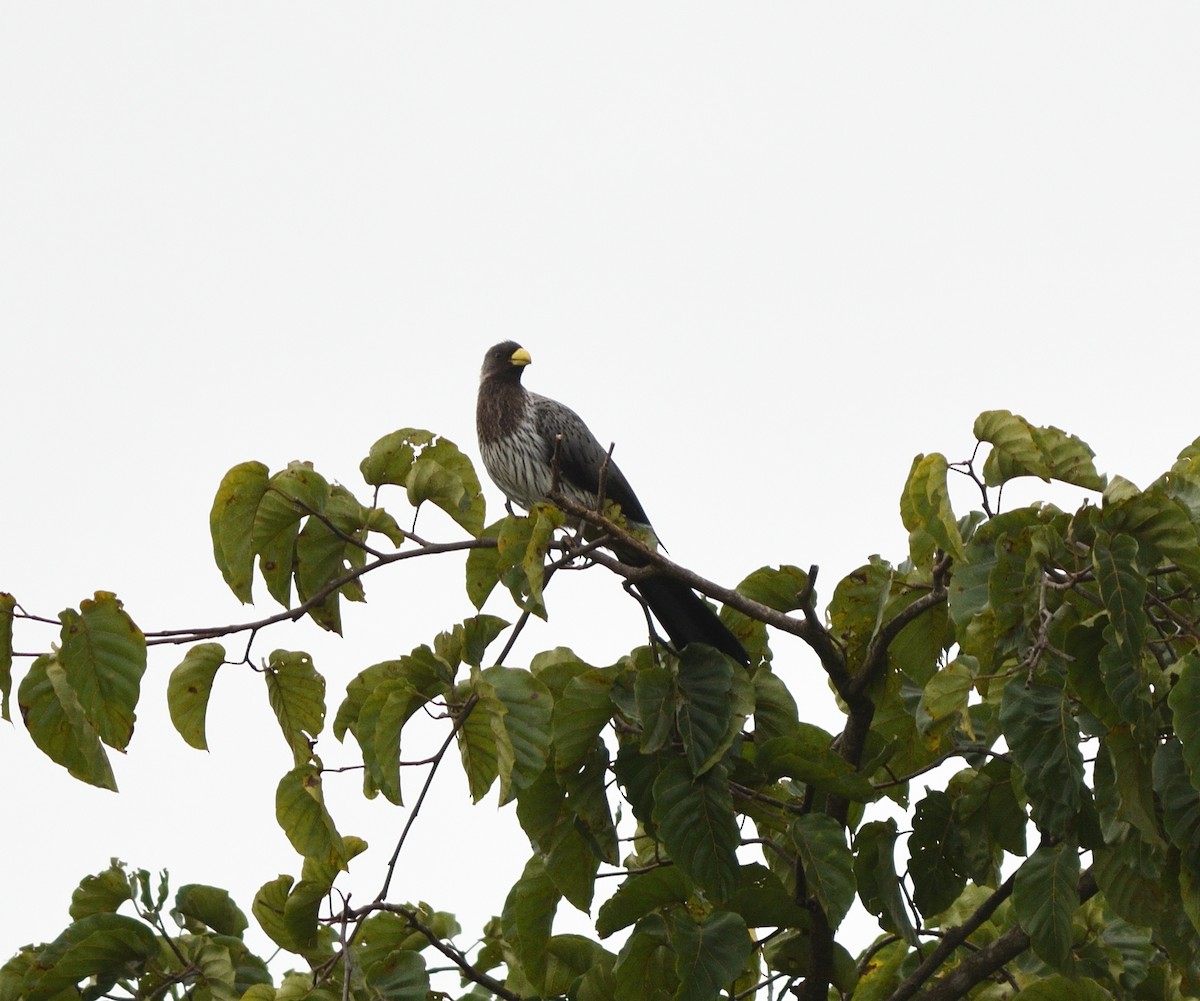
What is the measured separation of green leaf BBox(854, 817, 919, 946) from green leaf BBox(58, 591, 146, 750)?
5.78 ft

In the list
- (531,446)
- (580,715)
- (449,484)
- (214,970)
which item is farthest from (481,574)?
(531,446)

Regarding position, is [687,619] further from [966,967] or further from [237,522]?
[237,522]

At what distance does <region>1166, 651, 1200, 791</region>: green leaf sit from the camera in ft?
8.25

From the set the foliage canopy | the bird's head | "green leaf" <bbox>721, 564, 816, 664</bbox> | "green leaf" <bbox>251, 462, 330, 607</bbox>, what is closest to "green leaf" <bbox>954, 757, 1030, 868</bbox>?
the foliage canopy

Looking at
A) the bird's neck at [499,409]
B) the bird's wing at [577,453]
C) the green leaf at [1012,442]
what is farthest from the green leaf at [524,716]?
the bird's neck at [499,409]

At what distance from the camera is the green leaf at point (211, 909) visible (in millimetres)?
3832

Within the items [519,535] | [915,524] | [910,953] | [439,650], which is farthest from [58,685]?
[910,953]

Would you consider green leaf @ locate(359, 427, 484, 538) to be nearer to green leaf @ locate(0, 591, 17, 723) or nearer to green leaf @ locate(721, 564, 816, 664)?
green leaf @ locate(721, 564, 816, 664)

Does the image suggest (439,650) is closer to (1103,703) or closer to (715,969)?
(715,969)

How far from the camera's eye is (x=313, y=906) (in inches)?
135

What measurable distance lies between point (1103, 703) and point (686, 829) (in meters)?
0.92

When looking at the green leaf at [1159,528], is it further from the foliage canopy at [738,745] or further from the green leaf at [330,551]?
the green leaf at [330,551]

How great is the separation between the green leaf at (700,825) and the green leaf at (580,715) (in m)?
0.18

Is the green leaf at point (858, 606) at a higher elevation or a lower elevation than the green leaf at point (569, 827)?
higher
